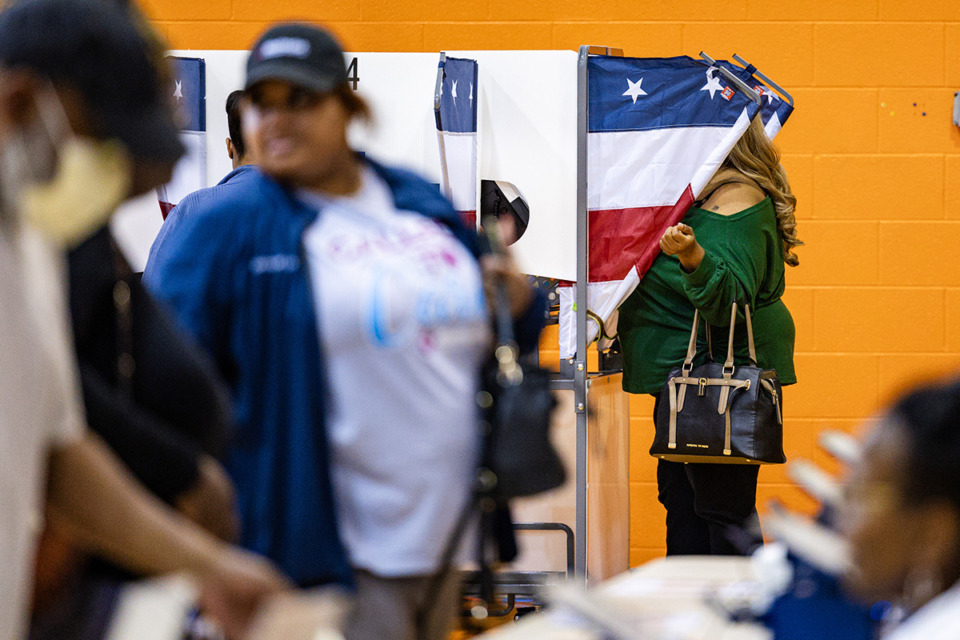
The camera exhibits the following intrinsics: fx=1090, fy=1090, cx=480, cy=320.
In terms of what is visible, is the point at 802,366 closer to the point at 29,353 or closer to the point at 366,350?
the point at 366,350

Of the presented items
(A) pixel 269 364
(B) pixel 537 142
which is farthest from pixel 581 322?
(A) pixel 269 364

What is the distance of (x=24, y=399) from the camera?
641 mm

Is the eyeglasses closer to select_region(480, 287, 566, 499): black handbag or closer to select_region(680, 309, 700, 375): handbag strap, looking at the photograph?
select_region(480, 287, 566, 499): black handbag

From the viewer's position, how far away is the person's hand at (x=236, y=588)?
0.73 meters

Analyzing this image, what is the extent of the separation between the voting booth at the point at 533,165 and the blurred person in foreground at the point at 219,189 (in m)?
0.44

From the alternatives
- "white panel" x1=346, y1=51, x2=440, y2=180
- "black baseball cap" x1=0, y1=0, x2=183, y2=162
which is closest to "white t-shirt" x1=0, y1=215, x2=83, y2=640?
"black baseball cap" x1=0, y1=0, x2=183, y2=162

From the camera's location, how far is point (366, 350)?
1483mm

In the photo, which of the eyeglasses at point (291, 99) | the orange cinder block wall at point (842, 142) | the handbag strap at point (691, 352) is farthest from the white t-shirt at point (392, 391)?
the orange cinder block wall at point (842, 142)

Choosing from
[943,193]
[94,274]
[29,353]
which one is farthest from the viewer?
[943,193]

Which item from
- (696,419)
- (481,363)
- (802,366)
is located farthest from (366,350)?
(802,366)

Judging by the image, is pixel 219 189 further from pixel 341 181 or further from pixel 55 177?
pixel 55 177

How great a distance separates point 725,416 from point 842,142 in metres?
1.82

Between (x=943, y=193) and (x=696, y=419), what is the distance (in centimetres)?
195

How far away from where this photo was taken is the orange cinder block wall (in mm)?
4211
